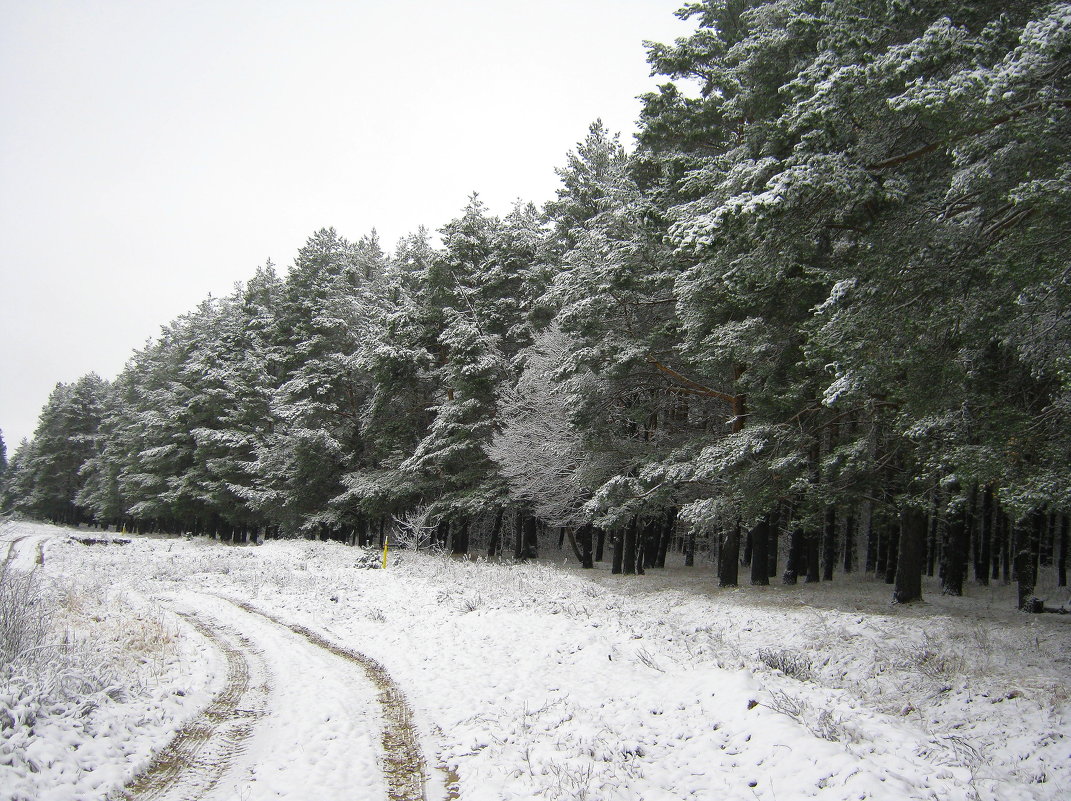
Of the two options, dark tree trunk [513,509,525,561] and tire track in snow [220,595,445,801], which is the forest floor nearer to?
Result: tire track in snow [220,595,445,801]

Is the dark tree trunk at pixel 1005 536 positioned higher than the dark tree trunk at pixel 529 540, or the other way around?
the dark tree trunk at pixel 1005 536

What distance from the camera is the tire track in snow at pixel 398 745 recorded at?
5402 mm

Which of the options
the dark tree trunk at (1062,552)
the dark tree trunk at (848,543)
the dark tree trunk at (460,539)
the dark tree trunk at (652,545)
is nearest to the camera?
the dark tree trunk at (1062,552)

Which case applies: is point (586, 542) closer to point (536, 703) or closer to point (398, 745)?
point (536, 703)

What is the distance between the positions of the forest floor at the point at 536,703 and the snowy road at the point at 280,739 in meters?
0.03

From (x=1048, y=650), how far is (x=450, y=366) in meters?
21.4

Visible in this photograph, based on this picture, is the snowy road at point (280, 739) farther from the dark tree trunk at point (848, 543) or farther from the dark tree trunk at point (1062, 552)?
the dark tree trunk at point (848, 543)

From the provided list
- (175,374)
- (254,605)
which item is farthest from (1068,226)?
(175,374)

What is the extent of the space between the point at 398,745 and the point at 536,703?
182 cm

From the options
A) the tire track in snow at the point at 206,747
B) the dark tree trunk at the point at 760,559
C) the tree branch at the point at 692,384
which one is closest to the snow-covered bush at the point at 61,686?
the tire track in snow at the point at 206,747

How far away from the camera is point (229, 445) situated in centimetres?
3644

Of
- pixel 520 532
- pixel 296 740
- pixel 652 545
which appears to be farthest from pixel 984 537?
pixel 296 740

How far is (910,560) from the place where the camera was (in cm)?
1345

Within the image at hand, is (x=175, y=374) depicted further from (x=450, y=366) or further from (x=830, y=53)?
(x=830, y=53)
